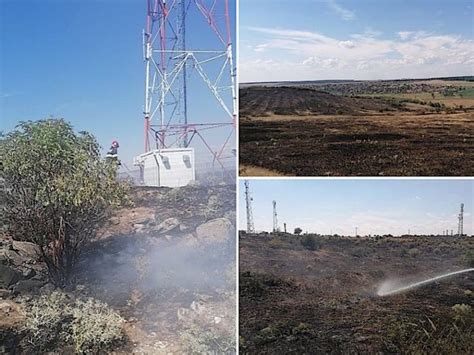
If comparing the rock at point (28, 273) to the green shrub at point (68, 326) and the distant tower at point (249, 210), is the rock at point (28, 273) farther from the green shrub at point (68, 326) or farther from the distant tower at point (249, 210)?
the distant tower at point (249, 210)

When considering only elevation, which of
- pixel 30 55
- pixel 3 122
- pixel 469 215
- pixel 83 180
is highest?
pixel 30 55

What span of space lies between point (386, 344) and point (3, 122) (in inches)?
141

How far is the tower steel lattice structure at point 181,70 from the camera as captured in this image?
484 cm

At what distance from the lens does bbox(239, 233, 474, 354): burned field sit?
182 inches

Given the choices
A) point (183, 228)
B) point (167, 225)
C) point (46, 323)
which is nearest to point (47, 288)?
point (46, 323)

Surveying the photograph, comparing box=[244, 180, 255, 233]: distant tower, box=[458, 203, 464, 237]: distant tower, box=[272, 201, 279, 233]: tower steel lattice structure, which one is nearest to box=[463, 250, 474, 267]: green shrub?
box=[458, 203, 464, 237]: distant tower

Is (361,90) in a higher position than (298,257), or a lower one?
higher

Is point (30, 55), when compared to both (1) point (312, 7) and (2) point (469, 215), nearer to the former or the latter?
(1) point (312, 7)

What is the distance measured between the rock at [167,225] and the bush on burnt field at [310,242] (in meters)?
1.07

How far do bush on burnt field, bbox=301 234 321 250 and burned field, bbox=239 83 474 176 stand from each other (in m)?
0.53

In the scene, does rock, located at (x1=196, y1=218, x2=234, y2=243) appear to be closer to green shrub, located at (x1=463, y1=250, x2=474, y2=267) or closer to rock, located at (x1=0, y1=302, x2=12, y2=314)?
rock, located at (x1=0, y1=302, x2=12, y2=314)

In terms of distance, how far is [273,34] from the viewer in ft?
15.4

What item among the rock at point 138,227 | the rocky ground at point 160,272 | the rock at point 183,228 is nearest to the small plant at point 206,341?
the rocky ground at point 160,272

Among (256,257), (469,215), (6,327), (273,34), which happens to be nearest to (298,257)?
(256,257)
